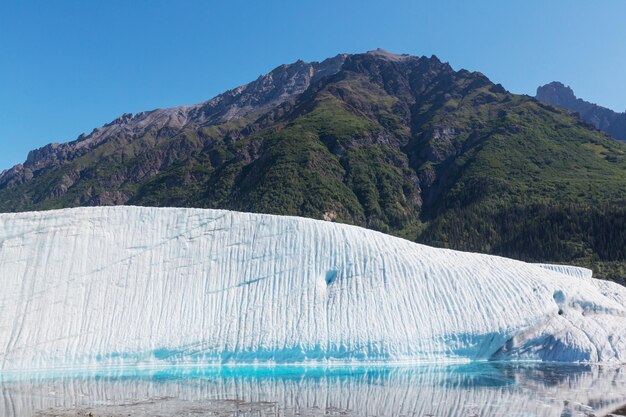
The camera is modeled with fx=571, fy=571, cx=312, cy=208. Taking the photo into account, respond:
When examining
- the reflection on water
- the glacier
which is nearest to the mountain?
the glacier

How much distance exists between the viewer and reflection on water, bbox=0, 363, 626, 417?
72.1ft

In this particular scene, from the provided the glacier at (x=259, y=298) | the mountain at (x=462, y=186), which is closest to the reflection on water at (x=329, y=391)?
the glacier at (x=259, y=298)

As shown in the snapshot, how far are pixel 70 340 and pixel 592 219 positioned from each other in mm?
99599

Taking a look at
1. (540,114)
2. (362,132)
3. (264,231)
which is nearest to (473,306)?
→ (264,231)

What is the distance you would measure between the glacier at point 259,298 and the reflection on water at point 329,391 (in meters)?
2.34

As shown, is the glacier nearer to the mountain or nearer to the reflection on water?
the reflection on water

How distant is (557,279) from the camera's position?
40.9 metres

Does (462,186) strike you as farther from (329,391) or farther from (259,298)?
(329,391)

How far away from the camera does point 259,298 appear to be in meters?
37.7

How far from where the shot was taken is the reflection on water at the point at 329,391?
22.0 m

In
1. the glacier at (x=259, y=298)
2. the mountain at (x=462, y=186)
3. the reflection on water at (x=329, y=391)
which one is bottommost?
the reflection on water at (x=329, y=391)

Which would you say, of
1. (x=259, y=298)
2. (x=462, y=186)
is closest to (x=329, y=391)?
(x=259, y=298)

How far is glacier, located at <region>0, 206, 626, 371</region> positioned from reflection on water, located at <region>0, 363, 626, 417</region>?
2.34m

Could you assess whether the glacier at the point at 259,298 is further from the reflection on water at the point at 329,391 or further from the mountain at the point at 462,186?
the mountain at the point at 462,186
